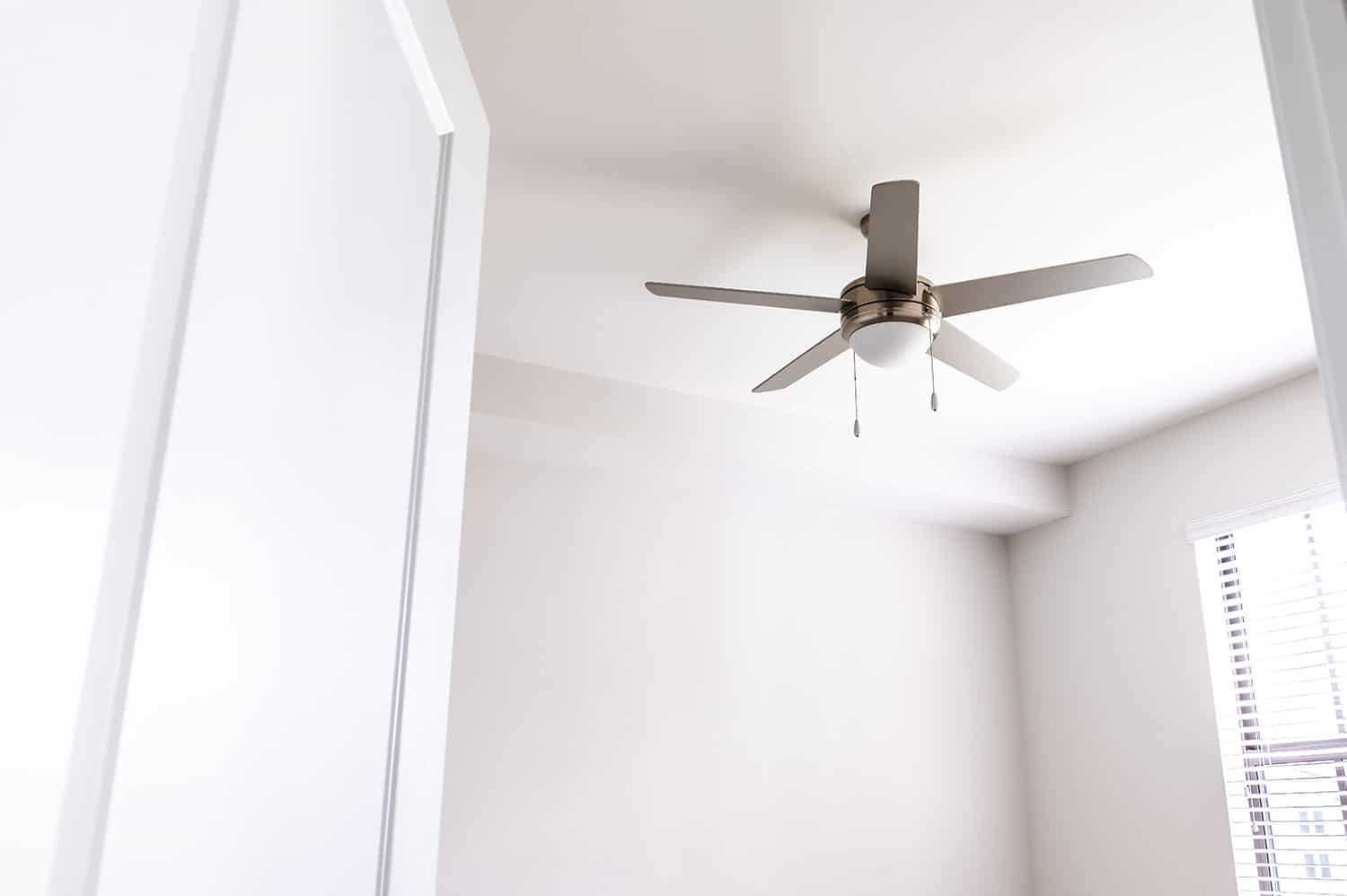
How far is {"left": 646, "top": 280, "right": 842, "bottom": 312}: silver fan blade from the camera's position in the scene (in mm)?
2357

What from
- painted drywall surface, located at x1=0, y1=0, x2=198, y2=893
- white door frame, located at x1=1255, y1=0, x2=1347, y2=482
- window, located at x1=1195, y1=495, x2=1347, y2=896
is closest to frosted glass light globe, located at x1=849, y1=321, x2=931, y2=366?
window, located at x1=1195, y1=495, x2=1347, y2=896

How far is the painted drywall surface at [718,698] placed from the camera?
11.0 ft

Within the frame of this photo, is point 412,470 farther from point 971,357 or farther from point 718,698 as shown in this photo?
point 718,698

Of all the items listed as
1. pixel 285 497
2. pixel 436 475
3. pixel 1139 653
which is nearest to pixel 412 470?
pixel 436 475

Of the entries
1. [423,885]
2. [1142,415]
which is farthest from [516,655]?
[423,885]

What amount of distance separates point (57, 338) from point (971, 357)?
7.85 ft

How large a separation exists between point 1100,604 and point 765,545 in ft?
4.00

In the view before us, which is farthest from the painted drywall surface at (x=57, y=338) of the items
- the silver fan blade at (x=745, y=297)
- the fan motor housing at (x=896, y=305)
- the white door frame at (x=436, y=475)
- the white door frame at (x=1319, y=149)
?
the fan motor housing at (x=896, y=305)

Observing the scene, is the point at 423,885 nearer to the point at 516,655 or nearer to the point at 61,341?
the point at 61,341

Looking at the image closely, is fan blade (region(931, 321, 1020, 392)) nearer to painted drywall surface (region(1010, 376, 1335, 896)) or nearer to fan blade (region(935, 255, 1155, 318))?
fan blade (region(935, 255, 1155, 318))

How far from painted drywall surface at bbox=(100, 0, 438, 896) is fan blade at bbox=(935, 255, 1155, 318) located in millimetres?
1574

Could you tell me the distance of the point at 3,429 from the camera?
397mm

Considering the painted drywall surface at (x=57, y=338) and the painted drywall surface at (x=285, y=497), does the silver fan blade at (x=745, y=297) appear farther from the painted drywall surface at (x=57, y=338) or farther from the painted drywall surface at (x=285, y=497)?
the painted drywall surface at (x=57, y=338)

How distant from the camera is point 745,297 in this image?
2.37m
